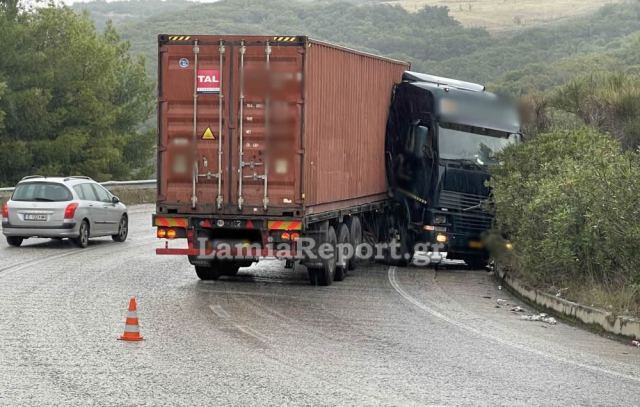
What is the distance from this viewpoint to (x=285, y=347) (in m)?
12.0

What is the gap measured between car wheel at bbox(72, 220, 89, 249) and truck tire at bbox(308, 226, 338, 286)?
7.12m

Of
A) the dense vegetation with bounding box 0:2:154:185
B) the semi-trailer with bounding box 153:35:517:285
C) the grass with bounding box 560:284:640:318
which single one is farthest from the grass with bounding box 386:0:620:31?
the grass with bounding box 560:284:640:318

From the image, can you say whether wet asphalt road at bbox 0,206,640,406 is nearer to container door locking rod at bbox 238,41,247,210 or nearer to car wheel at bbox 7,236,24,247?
container door locking rod at bbox 238,41,247,210

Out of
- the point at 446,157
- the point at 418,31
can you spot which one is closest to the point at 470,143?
the point at 446,157

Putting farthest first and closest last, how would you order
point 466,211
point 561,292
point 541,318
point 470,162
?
point 470,162
point 466,211
point 561,292
point 541,318

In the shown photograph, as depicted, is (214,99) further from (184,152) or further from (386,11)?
(386,11)

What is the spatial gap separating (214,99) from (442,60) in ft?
338

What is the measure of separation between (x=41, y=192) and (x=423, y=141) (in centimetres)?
777

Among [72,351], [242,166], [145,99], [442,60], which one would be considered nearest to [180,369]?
[72,351]

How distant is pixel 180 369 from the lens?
10.6 metres

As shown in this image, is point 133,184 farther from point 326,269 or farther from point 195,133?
point 195,133

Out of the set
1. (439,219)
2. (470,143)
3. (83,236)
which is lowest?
(83,236)

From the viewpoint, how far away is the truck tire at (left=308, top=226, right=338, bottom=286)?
18188mm

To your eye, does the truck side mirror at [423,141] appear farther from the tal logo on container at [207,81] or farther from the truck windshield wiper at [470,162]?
the tal logo on container at [207,81]
